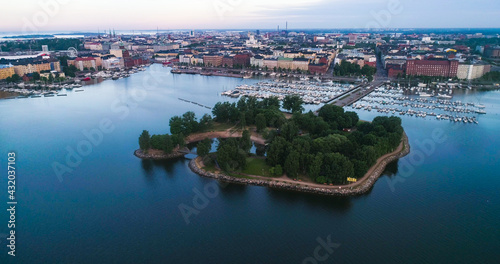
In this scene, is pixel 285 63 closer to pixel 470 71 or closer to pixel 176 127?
pixel 470 71

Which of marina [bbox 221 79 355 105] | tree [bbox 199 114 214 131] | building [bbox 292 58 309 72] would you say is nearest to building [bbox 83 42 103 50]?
building [bbox 292 58 309 72]

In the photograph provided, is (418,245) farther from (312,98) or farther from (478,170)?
(312,98)

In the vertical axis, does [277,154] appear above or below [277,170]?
above

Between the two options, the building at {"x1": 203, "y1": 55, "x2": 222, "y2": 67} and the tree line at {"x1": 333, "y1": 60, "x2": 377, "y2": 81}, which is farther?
the building at {"x1": 203, "y1": 55, "x2": 222, "y2": 67}

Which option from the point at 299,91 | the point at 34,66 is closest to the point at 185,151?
the point at 299,91

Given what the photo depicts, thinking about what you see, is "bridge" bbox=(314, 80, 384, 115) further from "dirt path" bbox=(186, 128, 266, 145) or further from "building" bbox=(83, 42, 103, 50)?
"building" bbox=(83, 42, 103, 50)
